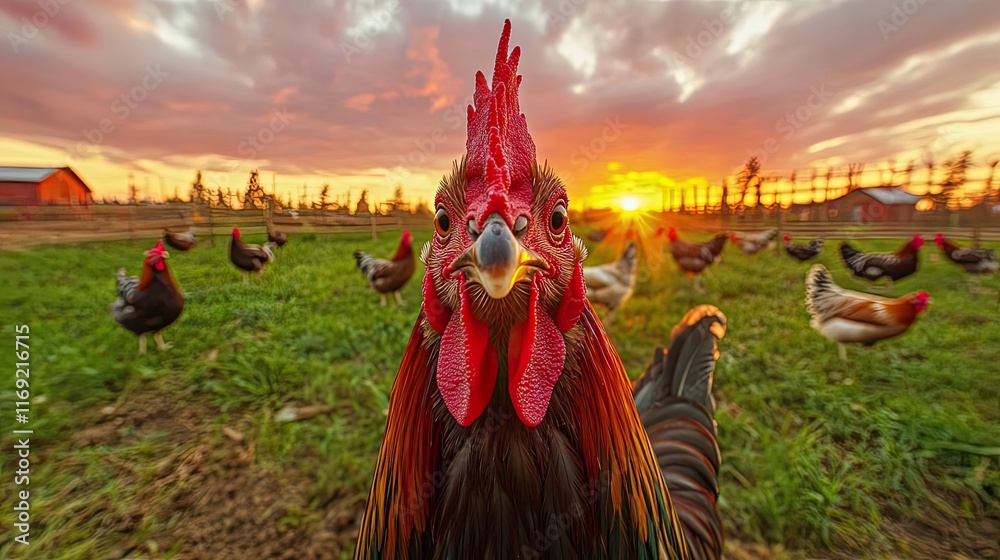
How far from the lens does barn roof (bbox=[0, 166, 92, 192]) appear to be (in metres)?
2.33

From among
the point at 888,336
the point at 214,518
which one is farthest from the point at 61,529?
the point at 888,336

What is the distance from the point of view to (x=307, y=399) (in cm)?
296

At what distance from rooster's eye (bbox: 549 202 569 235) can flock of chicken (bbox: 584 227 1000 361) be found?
383cm

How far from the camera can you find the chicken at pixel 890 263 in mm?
4137

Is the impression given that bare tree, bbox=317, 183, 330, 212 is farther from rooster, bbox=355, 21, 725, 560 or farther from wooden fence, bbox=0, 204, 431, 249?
rooster, bbox=355, 21, 725, 560

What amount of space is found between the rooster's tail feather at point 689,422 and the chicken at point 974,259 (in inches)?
176

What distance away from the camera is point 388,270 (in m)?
4.43

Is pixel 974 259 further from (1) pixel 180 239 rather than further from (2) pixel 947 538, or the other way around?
(1) pixel 180 239

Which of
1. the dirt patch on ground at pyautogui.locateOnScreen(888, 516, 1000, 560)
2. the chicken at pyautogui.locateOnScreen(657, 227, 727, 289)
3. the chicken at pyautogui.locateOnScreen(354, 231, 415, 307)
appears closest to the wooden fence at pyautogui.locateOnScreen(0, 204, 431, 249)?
the chicken at pyautogui.locateOnScreen(354, 231, 415, 307)

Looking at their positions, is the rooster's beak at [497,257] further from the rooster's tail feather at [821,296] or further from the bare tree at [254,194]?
the rooster's tail feather at [821,296]

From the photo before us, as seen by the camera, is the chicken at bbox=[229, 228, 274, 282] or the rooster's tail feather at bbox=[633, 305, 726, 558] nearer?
the rooster's tail feather at bbox=[633, 305, 726, 558]

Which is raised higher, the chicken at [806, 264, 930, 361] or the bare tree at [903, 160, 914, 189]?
the bare tree at [903, 160, 914, 189]

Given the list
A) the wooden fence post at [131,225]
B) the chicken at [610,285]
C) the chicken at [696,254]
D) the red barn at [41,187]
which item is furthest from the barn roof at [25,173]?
the chicken at [696,254]

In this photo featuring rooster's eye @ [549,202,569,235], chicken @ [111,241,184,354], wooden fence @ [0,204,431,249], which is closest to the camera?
rooster's eye @ [549,202,569,235]
